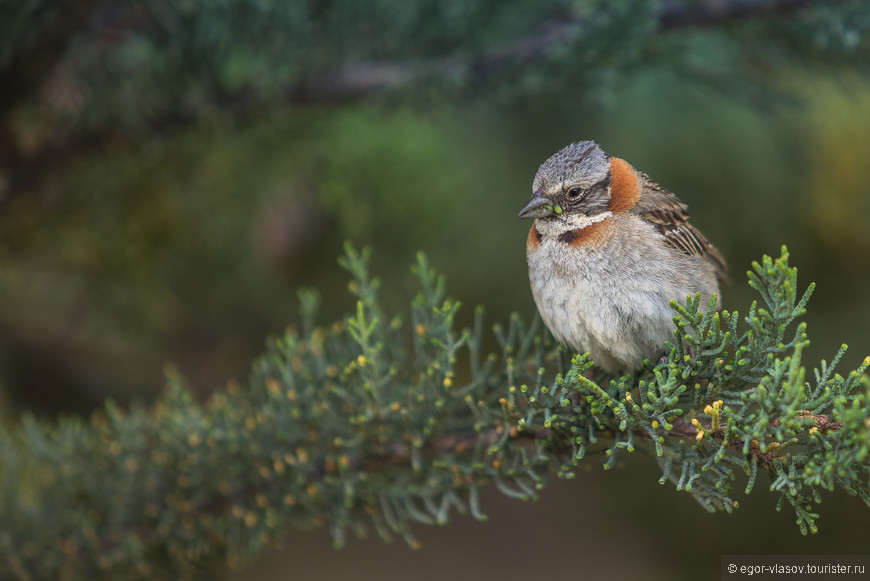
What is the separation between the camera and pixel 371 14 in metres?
1.83

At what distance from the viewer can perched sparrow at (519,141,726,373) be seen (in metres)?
1.31

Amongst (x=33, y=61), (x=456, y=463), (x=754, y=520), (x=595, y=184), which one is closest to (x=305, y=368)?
(x=456, y=463)

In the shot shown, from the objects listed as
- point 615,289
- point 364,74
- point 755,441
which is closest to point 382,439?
point 615,289

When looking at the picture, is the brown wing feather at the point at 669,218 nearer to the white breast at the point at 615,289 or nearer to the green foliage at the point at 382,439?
the white breast at the point at 615,289

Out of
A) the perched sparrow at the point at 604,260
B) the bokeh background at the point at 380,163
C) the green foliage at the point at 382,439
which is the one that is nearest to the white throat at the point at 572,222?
the perched sparrow at the point at 604,260

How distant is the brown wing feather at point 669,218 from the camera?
1429mm

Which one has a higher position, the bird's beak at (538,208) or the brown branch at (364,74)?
the brown branch at (364,74)

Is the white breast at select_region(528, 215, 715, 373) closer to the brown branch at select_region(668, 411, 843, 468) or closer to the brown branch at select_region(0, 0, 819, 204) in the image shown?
the brown branch at select_region(668, 411, 843, 468)

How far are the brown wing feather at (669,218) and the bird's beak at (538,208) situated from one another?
7.0 inches

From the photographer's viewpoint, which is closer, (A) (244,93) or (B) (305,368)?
(B) (305,368)

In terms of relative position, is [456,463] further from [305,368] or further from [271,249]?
[271,249]

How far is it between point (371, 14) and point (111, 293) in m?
1.08

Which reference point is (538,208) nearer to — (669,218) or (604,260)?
(604,260)

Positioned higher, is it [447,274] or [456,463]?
[447,274]
